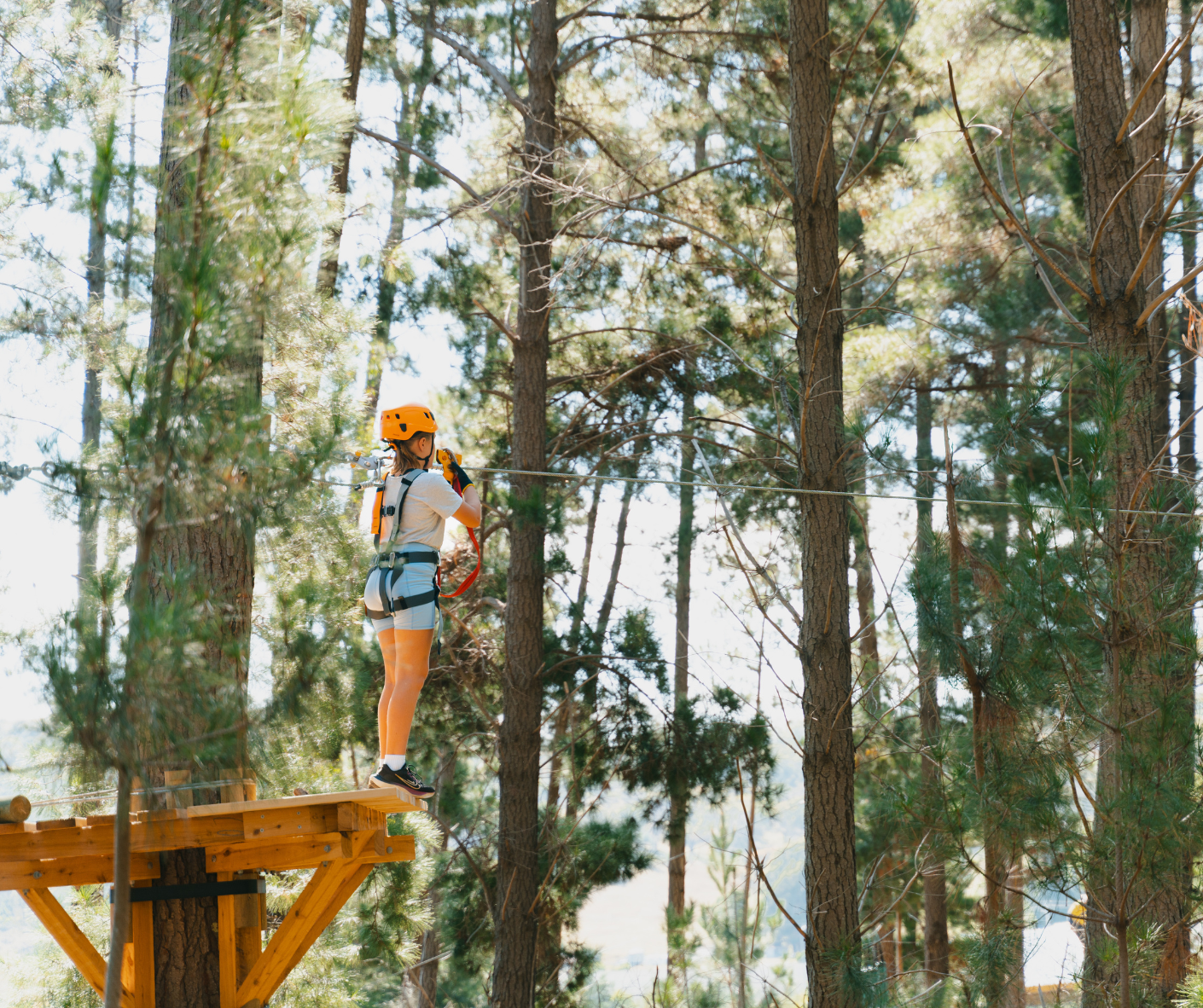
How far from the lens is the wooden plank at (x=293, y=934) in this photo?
159 inches

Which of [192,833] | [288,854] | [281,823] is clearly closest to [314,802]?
[281,823]

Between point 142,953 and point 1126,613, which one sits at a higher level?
point 1126,613

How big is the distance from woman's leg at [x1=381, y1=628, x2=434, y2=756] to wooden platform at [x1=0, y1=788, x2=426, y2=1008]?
0.23 meters

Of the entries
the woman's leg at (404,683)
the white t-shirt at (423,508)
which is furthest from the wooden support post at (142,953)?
the white t-shirt at (423,508)

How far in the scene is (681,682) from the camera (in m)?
11.5

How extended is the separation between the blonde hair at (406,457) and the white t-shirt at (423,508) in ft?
0.14

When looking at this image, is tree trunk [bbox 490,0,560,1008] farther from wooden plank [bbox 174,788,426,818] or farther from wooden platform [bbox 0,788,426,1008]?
wooden plank [bbox 174,788,426,818]

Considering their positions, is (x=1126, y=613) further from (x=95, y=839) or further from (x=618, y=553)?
(x=618, y=553)

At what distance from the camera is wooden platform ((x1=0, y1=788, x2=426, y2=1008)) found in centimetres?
370

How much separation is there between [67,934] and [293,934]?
0.79 metres

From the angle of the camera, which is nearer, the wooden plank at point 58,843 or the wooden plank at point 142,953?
the wooden plank at point 58,843

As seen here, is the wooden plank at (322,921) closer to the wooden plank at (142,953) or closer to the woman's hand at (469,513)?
the wooden plank at (142,953)

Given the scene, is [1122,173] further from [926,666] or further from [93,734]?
[93,734]

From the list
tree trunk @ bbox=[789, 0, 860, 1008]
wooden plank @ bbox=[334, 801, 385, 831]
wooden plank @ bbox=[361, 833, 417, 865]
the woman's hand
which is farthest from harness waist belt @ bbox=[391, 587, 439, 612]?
tree trunk @ bbox=[789, 0, 860, 1008]
